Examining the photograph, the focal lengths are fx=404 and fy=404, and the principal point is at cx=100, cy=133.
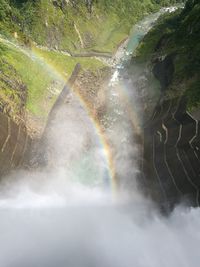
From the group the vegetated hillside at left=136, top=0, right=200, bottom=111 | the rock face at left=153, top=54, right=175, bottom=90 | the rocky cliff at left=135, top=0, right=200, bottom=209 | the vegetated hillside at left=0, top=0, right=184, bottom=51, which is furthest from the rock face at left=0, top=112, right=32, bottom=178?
the vegetated hillside at left=0, top=0, right=184, bottom=51

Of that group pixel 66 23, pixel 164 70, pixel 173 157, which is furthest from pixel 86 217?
pixel 66 23

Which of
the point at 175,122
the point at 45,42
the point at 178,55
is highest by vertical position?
the point at 178,55

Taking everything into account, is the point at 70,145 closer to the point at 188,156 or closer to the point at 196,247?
the point at 188,156

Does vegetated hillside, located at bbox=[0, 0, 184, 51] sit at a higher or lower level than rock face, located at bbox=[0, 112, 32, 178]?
higher

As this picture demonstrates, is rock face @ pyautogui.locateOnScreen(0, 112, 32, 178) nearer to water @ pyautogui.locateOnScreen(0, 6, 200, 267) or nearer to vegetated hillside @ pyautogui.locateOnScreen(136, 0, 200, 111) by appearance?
water @ pyautogui.locateOnScreen(0, 6, 200, 267)

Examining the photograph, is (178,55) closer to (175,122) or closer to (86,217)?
(175,122)

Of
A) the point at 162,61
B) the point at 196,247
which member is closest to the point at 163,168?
the point at 196,247

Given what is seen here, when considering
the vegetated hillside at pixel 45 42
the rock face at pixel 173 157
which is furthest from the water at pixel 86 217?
the vegetated hillside at pixel 45 42
